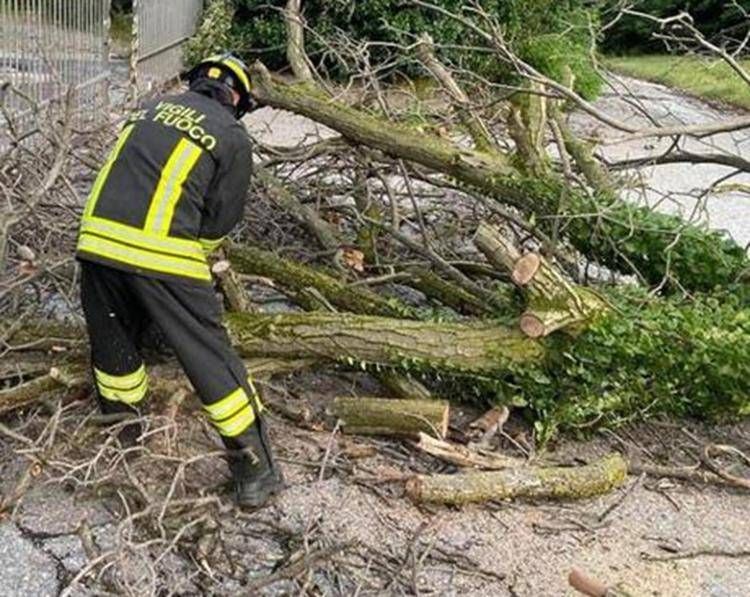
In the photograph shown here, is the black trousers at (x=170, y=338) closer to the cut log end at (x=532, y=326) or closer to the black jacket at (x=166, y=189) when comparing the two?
the black jacket at (x=166, y=189)

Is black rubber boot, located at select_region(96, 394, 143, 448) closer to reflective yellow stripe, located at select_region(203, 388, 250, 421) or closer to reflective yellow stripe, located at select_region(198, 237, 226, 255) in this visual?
reflective yellow stripe, located at select_region(203, 388, 250, 421)

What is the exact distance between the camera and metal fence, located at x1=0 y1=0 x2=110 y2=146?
20.9ft

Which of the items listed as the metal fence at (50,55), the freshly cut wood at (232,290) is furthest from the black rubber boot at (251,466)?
the metal fence at (50,55)

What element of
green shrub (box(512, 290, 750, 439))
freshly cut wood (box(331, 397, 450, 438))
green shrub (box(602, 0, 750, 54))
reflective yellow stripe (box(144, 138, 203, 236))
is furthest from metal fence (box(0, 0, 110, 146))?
green shrub (box(602, 0, 750, 54))

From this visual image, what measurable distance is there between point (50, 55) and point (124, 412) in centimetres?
446

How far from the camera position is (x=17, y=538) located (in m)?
3.10

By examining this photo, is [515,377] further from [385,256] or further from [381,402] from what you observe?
[385,256]

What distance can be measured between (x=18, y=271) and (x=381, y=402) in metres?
1.60

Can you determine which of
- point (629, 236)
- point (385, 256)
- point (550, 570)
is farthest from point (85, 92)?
point (550, 570)

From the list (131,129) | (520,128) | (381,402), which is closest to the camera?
(131,129)

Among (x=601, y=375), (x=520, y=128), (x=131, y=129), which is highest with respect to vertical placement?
(x=131, y=129)

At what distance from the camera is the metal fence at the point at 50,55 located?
20.9ft

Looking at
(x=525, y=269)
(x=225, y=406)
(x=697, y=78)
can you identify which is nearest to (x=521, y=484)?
(x=525, y=269)

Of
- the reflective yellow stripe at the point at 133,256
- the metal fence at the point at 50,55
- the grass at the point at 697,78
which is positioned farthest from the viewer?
the grass at the point at 697,78
